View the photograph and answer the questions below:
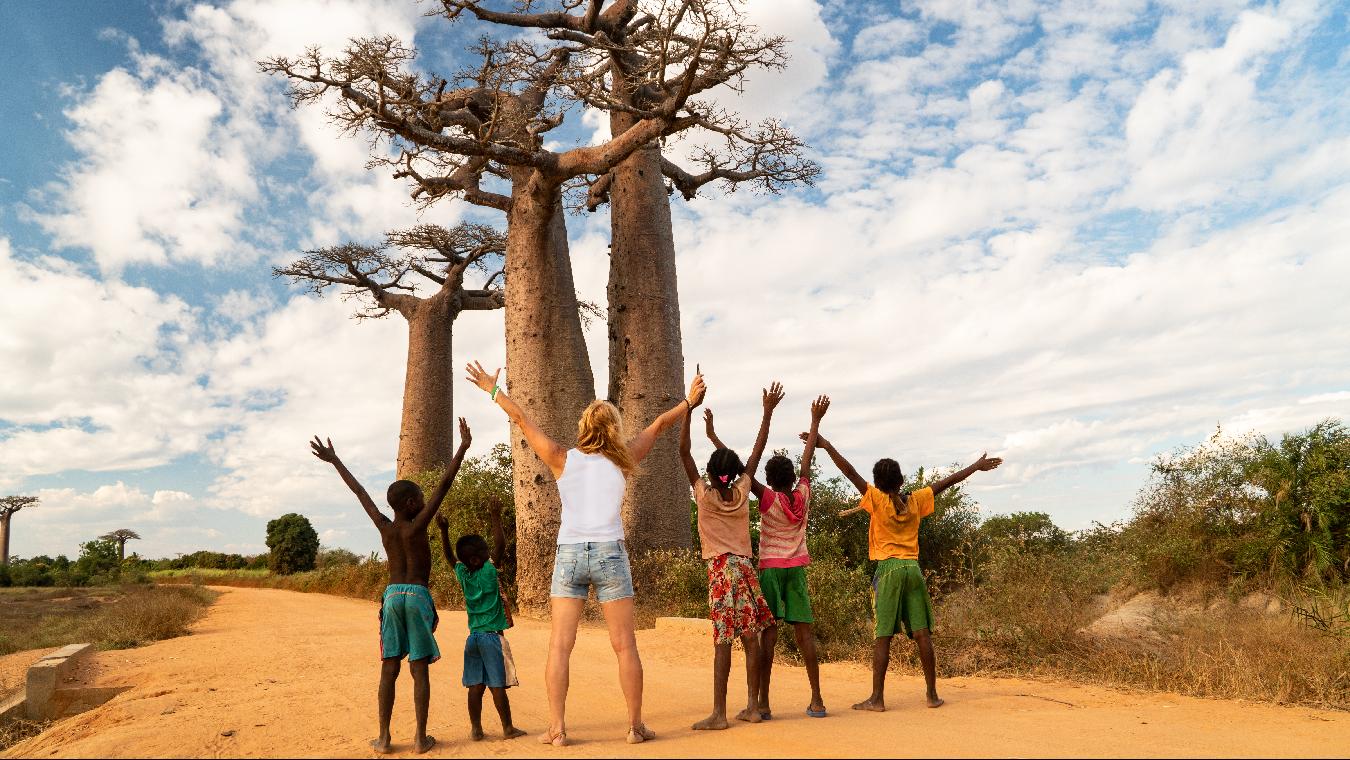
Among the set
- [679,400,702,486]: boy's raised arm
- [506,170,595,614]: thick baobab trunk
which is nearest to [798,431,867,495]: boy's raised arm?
[679,400,702,486]: boy's raised arm

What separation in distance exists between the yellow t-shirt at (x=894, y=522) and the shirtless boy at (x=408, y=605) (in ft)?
6.57

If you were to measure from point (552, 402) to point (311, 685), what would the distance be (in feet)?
16.3

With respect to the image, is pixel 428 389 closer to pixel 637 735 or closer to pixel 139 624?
pixel 139 624

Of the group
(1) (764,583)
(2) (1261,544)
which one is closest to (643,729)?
(1) (764,583)

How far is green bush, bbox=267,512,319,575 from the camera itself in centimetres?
2197

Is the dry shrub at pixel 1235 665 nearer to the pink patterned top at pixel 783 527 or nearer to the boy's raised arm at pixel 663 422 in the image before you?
the pink patterned top at pixel 783 527

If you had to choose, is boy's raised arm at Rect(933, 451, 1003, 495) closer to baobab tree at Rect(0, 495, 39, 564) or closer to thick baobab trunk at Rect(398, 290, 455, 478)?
thick baobab trunk at Rect(398, 290, 455, 478)

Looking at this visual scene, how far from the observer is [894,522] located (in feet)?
15.0

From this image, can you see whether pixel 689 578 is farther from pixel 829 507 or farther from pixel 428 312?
pixel 428 312

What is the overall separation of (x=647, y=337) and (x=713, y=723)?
254 inches

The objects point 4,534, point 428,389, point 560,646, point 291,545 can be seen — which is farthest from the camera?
point 4,534

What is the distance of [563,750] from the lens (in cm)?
372

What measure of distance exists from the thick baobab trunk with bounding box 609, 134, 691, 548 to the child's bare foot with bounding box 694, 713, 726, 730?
5.67 meters

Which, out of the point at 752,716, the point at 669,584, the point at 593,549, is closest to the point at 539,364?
the point at 669,584
